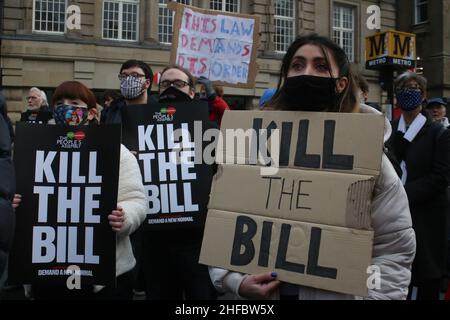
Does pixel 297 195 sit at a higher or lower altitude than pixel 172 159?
lower

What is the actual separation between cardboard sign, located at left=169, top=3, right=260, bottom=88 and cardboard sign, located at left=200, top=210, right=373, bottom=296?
3.97 meters

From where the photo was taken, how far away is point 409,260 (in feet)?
5.65

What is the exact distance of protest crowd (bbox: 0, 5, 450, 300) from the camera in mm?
1681

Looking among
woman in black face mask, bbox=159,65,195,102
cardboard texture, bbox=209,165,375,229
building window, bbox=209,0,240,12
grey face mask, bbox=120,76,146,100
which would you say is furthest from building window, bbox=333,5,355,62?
cardboard texture, bbox=209,165,375,229

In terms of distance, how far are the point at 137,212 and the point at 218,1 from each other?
1689 centimetres

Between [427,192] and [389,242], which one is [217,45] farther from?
[389,242]

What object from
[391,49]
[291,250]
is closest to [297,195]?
[291,250]

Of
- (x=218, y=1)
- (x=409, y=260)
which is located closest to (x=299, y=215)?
(x=409, y=260)

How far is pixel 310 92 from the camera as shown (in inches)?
70.7

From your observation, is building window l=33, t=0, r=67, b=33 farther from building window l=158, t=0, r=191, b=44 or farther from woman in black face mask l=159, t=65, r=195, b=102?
woman in black face mask l=159, t=65, r=195, b=102

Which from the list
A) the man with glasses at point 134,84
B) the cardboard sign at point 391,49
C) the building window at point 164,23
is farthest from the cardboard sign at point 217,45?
the building window at point 164,23

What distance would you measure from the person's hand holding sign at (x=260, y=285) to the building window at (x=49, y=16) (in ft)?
51.2

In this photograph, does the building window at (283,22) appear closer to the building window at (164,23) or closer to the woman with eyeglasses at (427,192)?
the building window at (164,23)

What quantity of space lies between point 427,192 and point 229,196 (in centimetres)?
212
